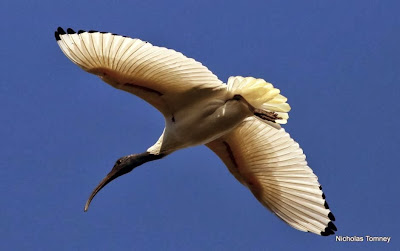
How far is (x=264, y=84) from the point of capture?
408 inches

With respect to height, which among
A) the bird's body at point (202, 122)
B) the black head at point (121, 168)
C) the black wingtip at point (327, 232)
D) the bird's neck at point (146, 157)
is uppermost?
the bird's body at point (202, 122)

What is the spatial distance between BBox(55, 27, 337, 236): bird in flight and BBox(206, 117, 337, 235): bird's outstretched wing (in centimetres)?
1

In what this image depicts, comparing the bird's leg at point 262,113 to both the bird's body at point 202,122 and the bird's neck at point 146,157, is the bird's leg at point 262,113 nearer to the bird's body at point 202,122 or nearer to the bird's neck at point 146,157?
the bird's body at point 202,122

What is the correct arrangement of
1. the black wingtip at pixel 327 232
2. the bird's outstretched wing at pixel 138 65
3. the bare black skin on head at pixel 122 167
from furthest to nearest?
the bare black skin on head at pixel 122 167
the black wingtip at pixel 327 232
the bird's outstretched wing at pixel 138 65

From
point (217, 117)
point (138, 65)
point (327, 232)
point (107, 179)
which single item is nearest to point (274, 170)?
point (327, 232)

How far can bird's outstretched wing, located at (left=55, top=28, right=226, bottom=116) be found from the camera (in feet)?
32.8

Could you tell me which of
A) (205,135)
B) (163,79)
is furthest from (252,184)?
(163,79)

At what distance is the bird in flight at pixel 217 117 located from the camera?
1009 centimetres

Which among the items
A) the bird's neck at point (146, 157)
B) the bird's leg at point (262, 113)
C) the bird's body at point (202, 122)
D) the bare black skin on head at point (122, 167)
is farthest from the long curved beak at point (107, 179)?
the bird's leg at point (262, 113)

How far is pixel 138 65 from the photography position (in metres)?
10.2

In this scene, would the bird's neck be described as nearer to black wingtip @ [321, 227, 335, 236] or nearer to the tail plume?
the tail plume

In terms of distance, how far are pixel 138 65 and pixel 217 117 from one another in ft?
3.90

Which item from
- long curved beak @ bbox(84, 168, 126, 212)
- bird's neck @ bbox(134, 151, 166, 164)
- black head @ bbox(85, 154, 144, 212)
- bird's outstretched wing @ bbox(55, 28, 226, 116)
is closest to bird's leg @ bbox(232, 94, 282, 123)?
bird's outstretched wing @ bbox(55, 28, 226, 116)

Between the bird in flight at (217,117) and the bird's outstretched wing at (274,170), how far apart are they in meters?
0.01
